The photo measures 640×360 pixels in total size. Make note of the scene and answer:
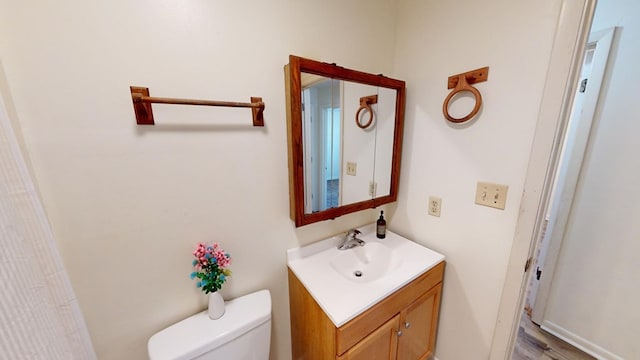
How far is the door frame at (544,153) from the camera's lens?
76cm

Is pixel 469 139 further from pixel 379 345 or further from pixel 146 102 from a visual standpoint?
pixel 146 102

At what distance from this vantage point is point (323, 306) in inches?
32.9

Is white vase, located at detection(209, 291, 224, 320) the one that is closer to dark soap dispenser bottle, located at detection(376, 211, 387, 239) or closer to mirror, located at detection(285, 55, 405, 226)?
mirror, located at detection(285, 55, 405, 226)

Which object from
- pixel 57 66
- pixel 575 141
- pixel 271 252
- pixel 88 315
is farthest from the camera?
pixel 575 141

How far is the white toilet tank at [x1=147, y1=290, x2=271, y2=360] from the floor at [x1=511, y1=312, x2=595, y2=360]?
1.74m

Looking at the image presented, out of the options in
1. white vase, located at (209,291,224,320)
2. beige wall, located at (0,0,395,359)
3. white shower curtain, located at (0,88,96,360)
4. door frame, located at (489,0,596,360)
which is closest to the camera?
white shower curtain, located at (0,88,96,360)

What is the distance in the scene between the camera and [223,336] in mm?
828

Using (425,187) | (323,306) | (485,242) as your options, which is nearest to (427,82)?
(425,187)

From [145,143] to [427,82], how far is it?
1.38 meters

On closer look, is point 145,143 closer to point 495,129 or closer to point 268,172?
point 268,172

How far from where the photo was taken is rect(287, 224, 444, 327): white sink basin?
2.81 feet

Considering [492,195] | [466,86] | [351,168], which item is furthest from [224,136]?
[492,195]

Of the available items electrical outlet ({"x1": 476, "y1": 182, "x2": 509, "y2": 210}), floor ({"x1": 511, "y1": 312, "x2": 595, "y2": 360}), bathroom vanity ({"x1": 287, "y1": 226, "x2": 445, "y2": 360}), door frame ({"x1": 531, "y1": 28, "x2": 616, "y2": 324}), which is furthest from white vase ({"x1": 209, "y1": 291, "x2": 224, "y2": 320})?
door frame ({"x1": 531, "y1": 28, "x2": 616, "y2": 324})

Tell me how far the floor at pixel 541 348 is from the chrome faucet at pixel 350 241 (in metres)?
1.35
